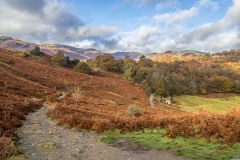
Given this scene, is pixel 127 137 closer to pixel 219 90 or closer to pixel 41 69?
pixel 41 69

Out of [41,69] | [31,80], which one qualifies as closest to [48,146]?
[31,80]

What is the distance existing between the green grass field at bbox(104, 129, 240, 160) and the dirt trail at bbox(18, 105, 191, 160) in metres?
0.56

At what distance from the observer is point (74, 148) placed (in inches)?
496

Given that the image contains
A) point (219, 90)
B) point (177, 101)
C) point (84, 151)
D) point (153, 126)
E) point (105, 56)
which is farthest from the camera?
point (105, 56)

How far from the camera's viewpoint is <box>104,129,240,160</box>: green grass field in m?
10.8

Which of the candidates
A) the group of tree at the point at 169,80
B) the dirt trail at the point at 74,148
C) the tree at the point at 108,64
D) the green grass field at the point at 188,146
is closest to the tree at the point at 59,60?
the group of tree at the point at 169,80

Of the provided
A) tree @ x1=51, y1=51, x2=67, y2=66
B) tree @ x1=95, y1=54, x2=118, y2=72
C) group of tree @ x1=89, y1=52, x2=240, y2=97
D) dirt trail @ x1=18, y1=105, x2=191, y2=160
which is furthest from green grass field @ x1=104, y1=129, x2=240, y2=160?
tree @ x1=95, y1=54, x2=118, y2=72

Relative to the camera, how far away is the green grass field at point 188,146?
10.8 metres

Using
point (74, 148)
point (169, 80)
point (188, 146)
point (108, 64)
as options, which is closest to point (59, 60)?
point (108, 64)

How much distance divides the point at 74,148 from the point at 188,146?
540 cm

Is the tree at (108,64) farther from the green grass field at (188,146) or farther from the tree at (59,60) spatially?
the green grass field at (188,146)

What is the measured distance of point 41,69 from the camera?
251 ft

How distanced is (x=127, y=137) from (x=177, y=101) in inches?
3303

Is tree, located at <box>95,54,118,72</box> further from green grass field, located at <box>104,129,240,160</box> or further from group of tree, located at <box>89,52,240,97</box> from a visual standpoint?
green grass field, located at <box>104,129,240,160</box>
